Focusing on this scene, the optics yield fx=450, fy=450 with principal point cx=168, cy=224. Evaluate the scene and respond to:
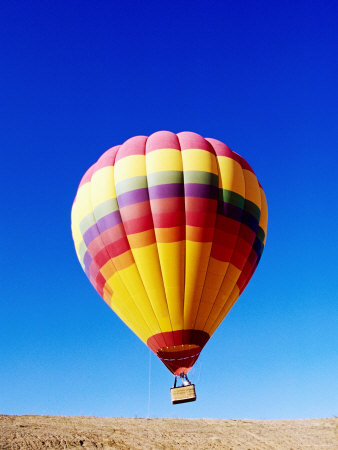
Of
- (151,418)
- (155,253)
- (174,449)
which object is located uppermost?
(155,253)

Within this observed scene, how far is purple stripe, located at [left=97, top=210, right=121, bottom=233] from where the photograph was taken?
15.8 m

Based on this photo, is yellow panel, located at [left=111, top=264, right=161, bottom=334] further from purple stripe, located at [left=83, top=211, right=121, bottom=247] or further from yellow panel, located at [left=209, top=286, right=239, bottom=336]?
yellow panel, located at [left=209, top=286, right=239, bottom=336]

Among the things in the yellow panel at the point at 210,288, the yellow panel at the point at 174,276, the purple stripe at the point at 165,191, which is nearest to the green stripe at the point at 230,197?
the purple stripe at the point at 165,191

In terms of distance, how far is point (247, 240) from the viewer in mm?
16688

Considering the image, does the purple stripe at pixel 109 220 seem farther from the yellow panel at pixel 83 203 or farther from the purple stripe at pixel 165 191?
the purple stripe at pixel 165 191

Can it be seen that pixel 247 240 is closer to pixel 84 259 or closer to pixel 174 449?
pixel 84 259

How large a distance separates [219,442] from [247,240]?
850 cm

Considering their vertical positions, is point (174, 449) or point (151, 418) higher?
point (151, 418)

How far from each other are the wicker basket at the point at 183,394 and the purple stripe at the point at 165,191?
21.0ft

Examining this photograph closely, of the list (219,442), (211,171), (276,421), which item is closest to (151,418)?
(219,442)

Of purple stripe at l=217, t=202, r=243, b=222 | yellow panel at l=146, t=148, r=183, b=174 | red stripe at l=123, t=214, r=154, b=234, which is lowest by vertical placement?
red stripe at l=123, t=214, r=154, b=234

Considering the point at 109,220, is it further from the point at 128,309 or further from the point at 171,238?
the point at 128,309

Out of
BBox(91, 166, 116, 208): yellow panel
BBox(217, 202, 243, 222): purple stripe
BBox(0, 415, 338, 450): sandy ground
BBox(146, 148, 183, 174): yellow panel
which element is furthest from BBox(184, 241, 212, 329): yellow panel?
BBox(0, 415, 338, 450): sandy ground

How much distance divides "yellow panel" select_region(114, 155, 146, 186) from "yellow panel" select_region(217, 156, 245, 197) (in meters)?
2.88
